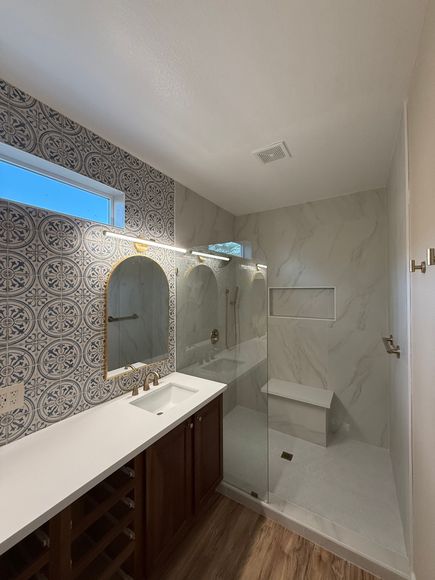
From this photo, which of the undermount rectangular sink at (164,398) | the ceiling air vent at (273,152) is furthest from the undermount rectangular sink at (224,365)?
the ceiling air vent at (273,152)

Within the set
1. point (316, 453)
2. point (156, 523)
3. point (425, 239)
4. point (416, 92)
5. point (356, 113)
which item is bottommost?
point (316, 453)

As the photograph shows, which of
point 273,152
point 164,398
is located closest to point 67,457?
point 164,398

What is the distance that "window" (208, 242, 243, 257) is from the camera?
2.12m

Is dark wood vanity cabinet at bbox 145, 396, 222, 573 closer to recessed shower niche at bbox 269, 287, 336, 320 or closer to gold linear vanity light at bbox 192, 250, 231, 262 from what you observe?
gold linear vanity light at bbox 192, 250, 231, 262

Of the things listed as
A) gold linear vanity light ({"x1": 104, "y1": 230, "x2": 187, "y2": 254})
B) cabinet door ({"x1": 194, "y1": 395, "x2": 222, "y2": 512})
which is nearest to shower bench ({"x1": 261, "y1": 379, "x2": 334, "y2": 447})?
cabinet door ({"x1": 194, "y1": 395, "x2": 222, "y2": 512})

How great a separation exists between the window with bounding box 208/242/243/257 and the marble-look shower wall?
89cm

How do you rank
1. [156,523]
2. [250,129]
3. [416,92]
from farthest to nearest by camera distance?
[250,129]
[156,523]
[416,92]

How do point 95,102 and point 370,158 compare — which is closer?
point 95,102

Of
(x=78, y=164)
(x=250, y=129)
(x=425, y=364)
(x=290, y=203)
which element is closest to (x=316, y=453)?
(x=425, y=364)

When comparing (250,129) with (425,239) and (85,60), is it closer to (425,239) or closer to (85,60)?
(85,60)

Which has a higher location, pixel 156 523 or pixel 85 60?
pixel 85 60

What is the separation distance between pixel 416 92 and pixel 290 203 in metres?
1.66

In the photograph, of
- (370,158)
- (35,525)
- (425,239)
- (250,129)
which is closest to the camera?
(35,525)

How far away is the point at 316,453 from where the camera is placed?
→ 224 centimetres
